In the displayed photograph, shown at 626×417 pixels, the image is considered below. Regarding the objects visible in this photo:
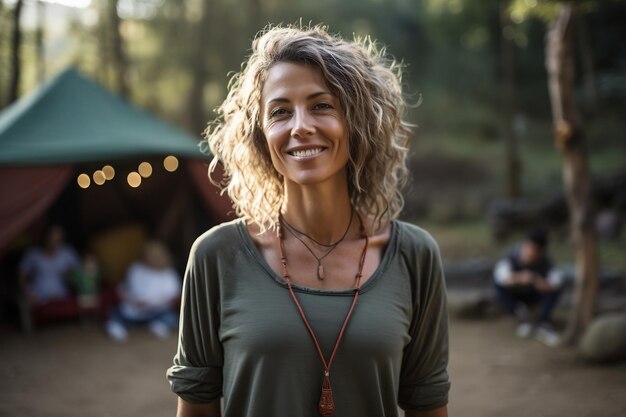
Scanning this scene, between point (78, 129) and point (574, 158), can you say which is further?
point (78, 129)

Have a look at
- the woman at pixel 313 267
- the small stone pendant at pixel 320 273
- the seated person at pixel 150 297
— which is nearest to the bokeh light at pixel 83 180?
the seated person at pixel 150 297

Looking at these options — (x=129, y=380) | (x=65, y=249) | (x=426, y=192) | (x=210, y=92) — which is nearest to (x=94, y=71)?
(x=210, y=92)

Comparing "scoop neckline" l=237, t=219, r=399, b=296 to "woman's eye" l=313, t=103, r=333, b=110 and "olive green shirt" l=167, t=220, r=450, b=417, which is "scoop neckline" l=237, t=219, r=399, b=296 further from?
"woman's eye" l=313, t=103, r=333, b=110

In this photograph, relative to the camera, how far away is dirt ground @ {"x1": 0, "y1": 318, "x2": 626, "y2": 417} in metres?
4.89

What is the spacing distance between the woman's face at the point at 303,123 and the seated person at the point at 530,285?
554 centimetres

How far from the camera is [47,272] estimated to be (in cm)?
751

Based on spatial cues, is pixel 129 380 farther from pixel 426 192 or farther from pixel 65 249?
pixel 426 192

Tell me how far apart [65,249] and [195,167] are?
6.29 feet

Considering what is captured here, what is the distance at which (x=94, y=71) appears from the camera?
1747cm

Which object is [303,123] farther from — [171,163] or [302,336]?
[171,163]

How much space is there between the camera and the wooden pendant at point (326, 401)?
4.74 ft

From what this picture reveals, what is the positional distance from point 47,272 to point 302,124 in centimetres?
680

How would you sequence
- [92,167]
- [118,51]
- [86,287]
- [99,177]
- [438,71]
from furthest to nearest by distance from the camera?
[438,71] < [118,51] < [99,177] < [92,167] < [86,287]

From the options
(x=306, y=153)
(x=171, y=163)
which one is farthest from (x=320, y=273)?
(x=171, y=163)
